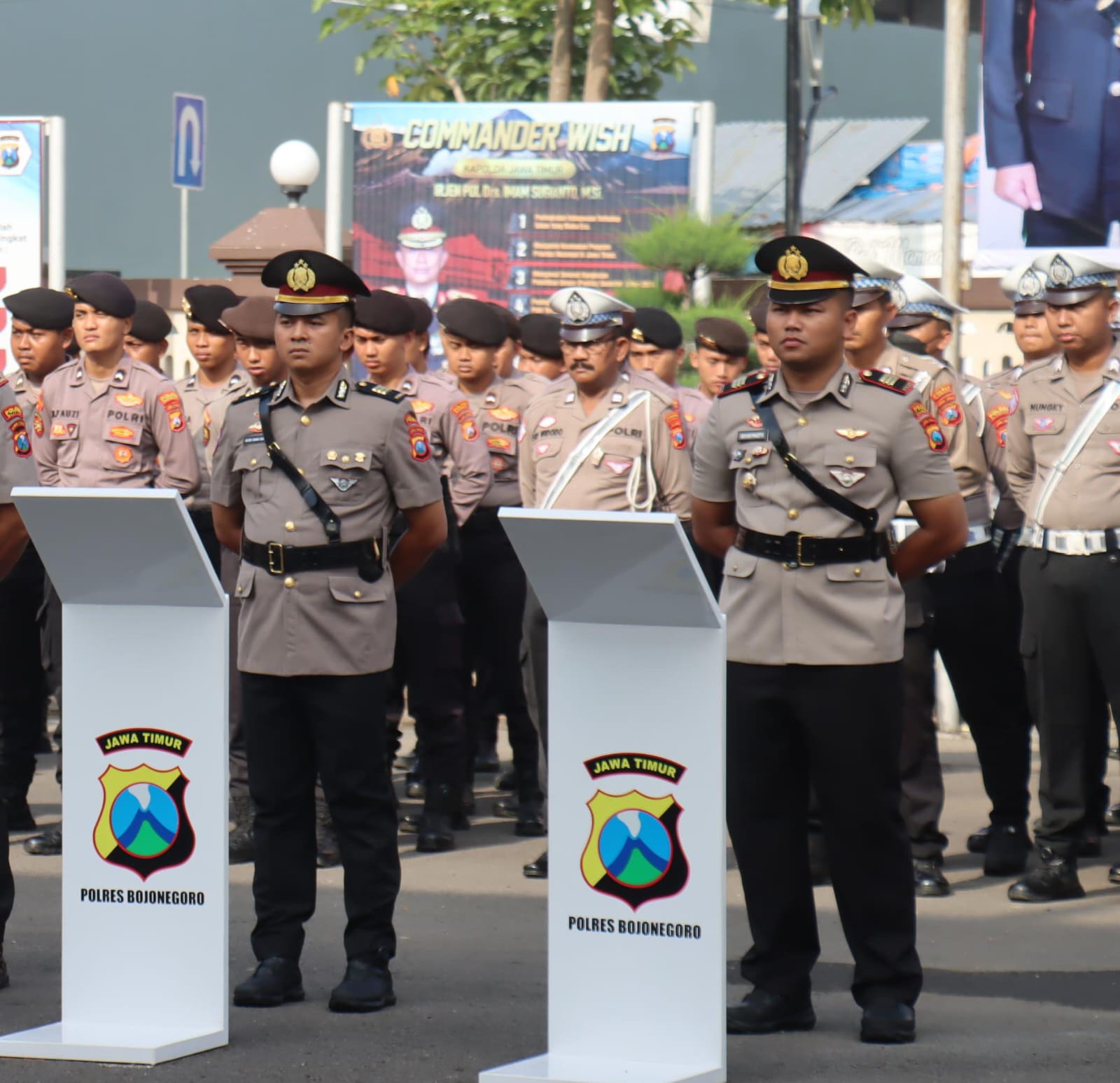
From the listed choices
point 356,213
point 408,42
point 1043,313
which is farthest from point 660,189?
point 408,42

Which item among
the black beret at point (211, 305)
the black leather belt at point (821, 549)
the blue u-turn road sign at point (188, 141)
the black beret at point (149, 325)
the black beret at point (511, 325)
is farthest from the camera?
the blue u-turn road sign at point (188, 141)

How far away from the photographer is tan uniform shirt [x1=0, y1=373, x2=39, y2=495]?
227 inches

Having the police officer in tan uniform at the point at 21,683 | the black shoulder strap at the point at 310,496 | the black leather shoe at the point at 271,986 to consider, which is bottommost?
the black leather shoe at the point at 271,986

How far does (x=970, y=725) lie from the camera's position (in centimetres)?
765

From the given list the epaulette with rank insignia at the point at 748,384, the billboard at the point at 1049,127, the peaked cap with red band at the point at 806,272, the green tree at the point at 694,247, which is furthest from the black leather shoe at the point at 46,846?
the green tree at the point at 694,247

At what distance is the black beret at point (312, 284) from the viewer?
5.61 meters

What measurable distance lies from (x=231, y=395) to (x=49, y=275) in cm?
477

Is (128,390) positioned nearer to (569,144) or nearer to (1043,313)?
(1043,313)

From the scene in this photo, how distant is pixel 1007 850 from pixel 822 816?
239cm

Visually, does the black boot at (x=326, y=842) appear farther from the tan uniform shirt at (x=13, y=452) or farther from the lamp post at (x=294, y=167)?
the lamp post at (x=294, y=167)

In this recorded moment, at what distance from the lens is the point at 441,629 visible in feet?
26.1

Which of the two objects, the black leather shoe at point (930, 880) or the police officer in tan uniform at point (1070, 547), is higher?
the police officer in tan uniform at point (1070, 547)

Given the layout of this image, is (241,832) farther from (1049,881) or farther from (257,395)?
(1049,881)

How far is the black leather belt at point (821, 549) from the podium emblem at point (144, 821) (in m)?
1.55
